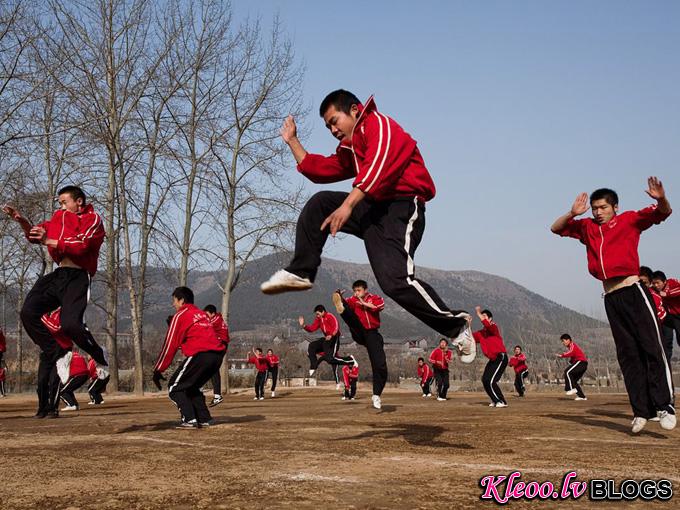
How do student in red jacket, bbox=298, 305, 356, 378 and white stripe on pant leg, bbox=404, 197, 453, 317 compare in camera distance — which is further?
student in red jacket, bbox=298, 305, 356, 378

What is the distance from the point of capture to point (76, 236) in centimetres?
720

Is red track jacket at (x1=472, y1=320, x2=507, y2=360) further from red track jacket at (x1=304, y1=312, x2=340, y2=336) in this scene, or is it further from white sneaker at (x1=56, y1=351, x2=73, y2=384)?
white sneaker at (x1=56, y1=351, x2=73, y2=384)

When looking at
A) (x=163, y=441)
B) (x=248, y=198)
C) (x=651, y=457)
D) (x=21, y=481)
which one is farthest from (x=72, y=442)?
(x=248, y=198)

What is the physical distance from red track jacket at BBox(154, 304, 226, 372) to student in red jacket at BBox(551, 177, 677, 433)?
4340mm

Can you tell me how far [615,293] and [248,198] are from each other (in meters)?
20.7

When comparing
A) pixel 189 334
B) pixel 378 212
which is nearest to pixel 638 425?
pixel 378 212

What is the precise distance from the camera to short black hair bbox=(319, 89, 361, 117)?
199 inches

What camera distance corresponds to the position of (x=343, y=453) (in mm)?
5379

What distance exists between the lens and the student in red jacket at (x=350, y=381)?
17844mm

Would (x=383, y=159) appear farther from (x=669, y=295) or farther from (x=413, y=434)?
(x=669, y=295)

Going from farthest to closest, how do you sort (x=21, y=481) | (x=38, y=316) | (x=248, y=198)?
(x=248, y=198) < (x=38, y=316) < (x=21, y=481)

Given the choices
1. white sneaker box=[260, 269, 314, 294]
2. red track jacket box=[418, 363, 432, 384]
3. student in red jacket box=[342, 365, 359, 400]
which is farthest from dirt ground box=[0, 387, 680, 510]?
red track jacket box=[418, 363, 432, 384]

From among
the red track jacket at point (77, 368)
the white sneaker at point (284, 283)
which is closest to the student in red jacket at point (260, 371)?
the red track jacket at point (77, 368)

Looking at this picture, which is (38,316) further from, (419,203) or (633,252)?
(633,252)
